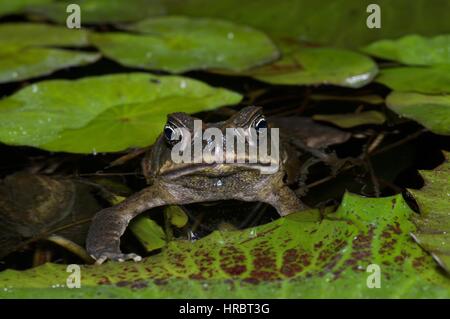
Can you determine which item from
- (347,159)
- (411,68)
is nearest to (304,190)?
(347,159)

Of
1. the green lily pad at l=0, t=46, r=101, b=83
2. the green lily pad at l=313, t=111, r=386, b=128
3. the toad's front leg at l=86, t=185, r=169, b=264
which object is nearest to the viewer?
the toad's front leg at l=86, t=185, r=169, b=264

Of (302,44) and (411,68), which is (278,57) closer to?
(302,44)

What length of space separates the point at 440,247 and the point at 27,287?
7.15 feet

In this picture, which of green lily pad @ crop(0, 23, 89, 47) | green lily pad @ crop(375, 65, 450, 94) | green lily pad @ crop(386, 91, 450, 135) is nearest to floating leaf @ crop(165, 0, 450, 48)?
green lily pad @ crop(375, 65, 450, 94)

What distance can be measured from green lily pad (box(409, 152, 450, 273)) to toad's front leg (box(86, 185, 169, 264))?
168cm

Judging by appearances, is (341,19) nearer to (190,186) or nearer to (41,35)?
(41,35)

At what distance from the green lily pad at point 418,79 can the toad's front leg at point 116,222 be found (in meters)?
2.62

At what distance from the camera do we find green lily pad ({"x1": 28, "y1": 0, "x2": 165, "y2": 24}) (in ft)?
27.6

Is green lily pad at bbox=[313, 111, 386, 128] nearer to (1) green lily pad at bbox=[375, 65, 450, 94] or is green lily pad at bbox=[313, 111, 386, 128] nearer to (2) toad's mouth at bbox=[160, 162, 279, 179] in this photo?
(1) green lily pad at bbox=[375, 65, 450, 94]

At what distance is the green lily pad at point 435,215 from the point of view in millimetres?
3447

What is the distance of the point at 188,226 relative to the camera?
187 inches

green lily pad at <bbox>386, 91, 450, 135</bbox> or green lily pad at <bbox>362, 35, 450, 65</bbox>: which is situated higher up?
green lily pad at <bbox>362, 35, 450, 65</bbox>

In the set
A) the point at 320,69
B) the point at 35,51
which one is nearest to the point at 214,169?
the point at 320,69

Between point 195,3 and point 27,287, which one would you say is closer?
point 27,287
